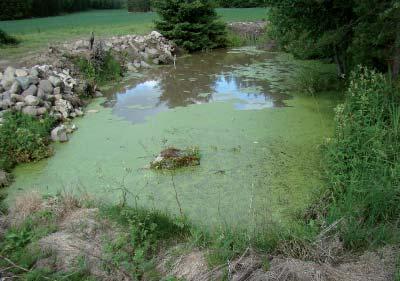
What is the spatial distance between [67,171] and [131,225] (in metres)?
2.31

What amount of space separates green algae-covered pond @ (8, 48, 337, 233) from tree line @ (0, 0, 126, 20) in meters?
13.6

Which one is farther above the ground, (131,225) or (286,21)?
(286,21)

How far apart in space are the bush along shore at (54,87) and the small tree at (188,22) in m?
1.54

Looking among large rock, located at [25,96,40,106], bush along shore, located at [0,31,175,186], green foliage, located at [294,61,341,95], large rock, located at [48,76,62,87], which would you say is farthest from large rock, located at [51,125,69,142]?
green foliage, located at [294,61,341,95]

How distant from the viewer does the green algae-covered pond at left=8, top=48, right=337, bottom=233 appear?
482cm

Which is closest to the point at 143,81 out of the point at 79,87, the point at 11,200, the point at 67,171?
the point at 79,87

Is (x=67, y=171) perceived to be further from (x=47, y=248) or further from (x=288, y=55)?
(x=288, y=55)

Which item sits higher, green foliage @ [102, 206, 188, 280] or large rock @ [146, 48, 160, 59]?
large rock @ [146, 48, 160, 59]

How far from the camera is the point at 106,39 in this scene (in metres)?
13.9

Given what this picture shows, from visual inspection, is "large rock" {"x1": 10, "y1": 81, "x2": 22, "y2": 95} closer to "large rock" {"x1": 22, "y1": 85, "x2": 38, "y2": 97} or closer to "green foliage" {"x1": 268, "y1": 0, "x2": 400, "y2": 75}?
"large rock" {"x1": 22, "y1": 85, "x2": 38, "y2": 97}

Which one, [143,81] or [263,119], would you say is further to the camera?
[143,81]

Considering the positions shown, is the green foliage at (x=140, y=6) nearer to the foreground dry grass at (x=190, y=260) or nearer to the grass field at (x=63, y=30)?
the grass field at (x=63, y=30)

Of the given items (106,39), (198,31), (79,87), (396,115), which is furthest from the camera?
(198,31)

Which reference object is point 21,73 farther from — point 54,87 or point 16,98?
point 16,98
